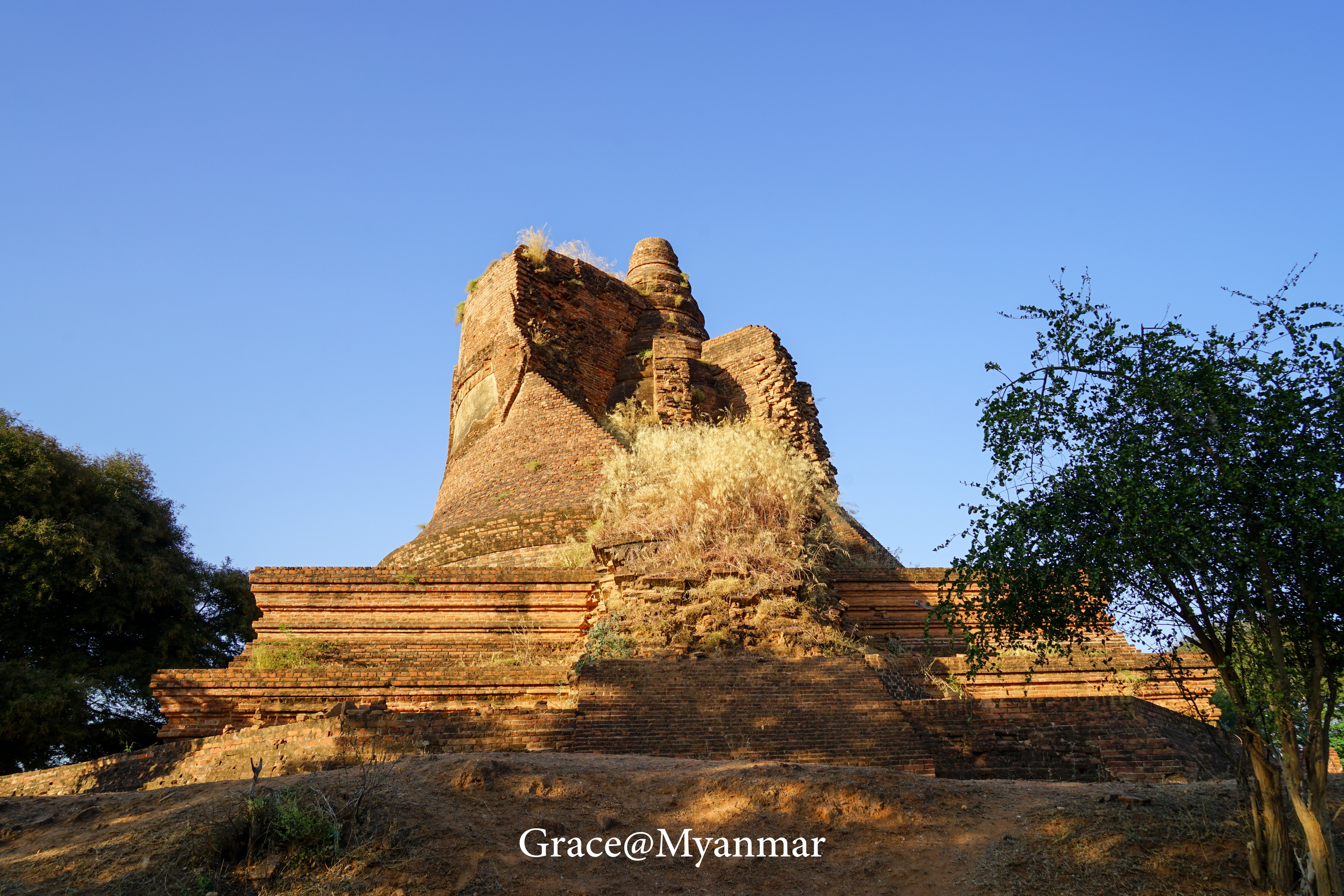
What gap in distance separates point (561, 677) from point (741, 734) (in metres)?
1.96

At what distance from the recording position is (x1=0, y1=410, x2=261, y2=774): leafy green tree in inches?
549

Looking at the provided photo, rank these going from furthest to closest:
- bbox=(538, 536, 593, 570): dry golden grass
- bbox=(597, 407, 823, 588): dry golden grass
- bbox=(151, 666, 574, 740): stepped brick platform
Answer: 1. bbox=(538, 536, 593, 570): dry golden grass
2. bbox=(597, 407, 823, 588): dry golden grass
3. bbox=(151, 666, 574, 740): stepped brick platform

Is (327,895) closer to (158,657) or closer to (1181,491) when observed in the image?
(1181,491)

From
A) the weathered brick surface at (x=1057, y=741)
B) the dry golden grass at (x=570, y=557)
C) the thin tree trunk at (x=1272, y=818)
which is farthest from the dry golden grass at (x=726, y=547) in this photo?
the thin tree trunk at (x=1272, y=818)

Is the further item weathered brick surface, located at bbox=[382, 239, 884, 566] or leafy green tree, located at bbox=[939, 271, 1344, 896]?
weathered brick surface, located at bbox=[382, 239, 884, 566]

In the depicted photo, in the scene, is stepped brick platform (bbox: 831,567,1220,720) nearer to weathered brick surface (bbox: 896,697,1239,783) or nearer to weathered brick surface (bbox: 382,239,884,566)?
weathered brick surface (bbox: 896,697,1239,783)

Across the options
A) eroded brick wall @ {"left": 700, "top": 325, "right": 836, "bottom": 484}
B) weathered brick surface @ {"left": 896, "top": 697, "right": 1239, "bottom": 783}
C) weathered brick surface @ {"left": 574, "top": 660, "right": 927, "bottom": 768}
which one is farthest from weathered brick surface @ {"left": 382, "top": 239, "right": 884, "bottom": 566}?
weathered brick surface @ {"left": 896, "top": 697, "right": 1239, "bottom": 783}

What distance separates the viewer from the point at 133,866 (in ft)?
14.2

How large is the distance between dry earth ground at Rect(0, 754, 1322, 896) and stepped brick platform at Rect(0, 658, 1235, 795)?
2.85ft

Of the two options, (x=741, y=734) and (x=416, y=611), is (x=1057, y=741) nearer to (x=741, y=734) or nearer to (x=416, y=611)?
(x=741, y=734)

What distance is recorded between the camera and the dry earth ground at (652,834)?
4.43 meters

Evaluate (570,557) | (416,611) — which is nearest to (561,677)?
(416,611)

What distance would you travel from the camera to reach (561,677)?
26.6 feet

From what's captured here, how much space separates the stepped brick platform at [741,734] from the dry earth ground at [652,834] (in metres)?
0.87
